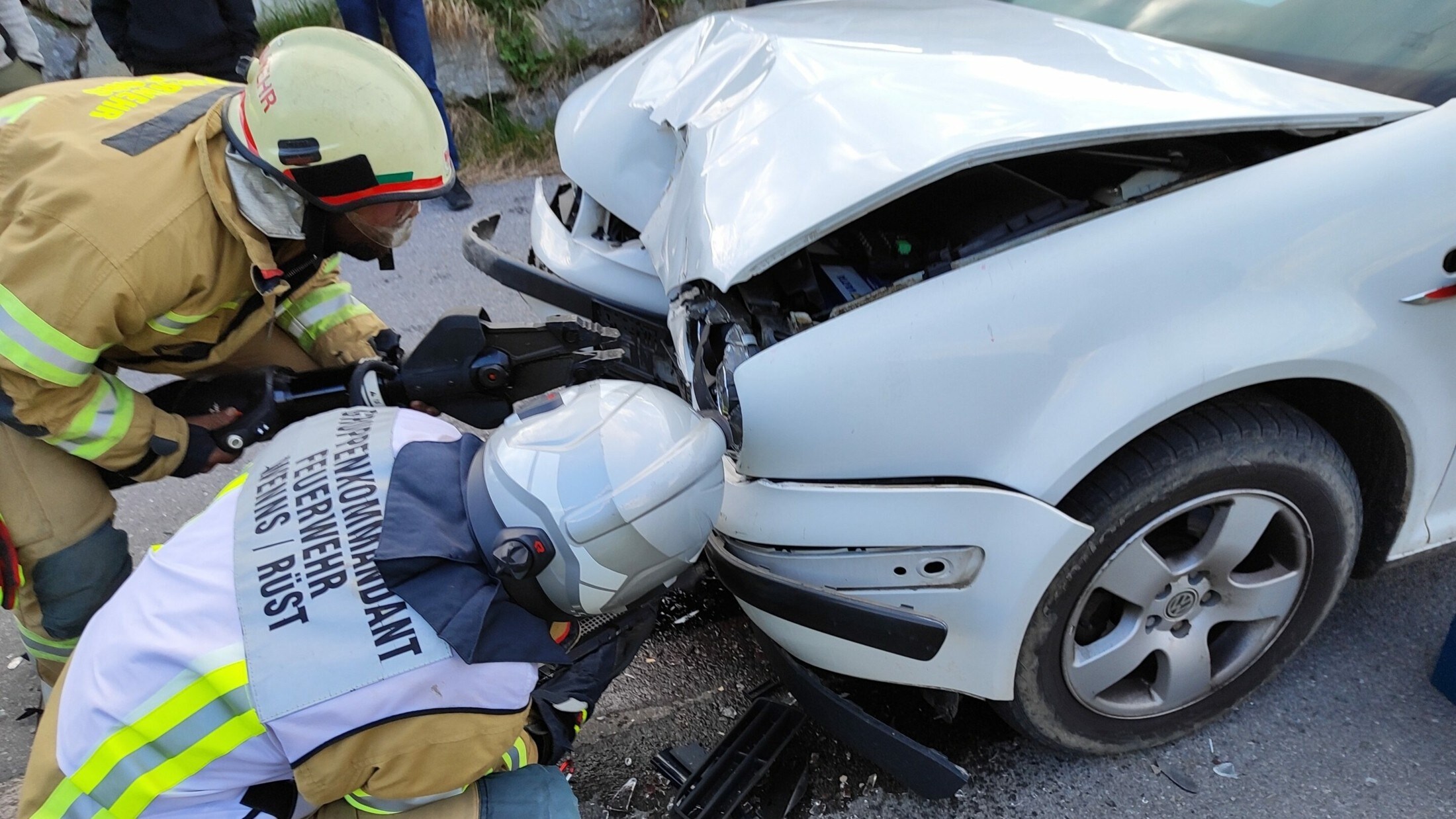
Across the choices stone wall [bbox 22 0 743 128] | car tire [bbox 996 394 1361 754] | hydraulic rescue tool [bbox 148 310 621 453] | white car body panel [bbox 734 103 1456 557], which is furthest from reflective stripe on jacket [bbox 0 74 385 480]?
stone wall [bbox 22 0 743 128]

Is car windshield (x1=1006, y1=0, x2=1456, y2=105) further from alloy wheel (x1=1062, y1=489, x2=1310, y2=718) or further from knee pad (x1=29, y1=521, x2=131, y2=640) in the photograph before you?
knee pad (x1=29, y1=521, x2=131, y2=640)

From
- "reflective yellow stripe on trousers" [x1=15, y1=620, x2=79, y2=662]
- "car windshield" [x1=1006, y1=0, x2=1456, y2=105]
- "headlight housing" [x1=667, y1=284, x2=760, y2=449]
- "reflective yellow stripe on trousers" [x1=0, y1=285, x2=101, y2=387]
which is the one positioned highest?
"car windshield" [x1=1006, y1=0, x2=1456, y2=105]

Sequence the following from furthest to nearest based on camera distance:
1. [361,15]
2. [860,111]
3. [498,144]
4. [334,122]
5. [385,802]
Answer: [498,144]
[361,15]
[334,122]
[860,111]
[385,802]

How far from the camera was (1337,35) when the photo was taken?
75.0 inches

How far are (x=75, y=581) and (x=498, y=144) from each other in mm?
4179

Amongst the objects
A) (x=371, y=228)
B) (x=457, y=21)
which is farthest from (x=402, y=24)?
(x=371, y=228)

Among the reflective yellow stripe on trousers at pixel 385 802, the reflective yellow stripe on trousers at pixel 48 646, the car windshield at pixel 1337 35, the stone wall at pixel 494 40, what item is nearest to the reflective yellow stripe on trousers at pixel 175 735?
the reflective yellow stripe on trousers at pixel 385 802

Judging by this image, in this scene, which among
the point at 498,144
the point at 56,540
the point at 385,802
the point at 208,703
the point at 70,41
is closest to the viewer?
the point at 208,703

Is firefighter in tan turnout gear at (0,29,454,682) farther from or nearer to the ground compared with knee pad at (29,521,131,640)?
farther from the ground

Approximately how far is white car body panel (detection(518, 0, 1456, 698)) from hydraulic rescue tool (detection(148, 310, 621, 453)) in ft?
1.84

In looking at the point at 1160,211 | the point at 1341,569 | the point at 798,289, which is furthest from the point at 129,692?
the point at 1341,569

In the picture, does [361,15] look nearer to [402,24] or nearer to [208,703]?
A: [402,24]

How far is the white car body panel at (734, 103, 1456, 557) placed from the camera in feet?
4.92

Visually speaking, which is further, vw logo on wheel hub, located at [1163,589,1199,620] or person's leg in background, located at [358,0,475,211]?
person's leg in background, located at [358,0,475,211]
